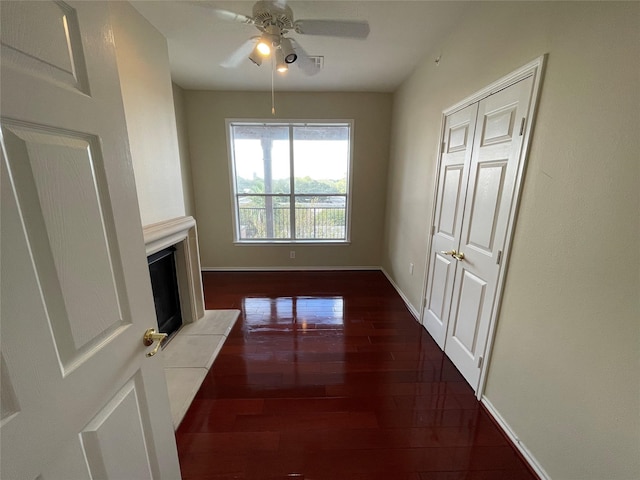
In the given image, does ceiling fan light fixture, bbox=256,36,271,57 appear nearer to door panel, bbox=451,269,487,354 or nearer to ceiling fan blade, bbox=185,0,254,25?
ceiling fan blade, bbox=185,0,254,25

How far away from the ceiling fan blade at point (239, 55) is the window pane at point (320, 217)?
1829 mm

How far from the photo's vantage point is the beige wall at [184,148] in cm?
332

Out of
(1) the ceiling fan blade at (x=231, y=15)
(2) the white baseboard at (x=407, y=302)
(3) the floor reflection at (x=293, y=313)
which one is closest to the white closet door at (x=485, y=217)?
(2) the white baseboard at (x=407, y=302)

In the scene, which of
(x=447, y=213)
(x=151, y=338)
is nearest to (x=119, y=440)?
(x=151, y=338)

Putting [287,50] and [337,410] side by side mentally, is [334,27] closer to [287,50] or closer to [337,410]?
[287,50]

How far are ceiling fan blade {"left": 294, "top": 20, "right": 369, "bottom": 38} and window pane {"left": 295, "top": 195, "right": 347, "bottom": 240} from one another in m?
2.18

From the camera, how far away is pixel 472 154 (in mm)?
1811

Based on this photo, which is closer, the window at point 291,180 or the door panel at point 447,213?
the door panel at point 447,213

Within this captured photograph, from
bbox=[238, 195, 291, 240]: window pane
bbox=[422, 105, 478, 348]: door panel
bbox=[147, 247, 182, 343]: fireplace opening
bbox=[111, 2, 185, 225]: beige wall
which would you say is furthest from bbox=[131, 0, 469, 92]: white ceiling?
bbox=[147, 247, 182, 343]: fireplace opening

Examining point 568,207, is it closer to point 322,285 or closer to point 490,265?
point 490,265

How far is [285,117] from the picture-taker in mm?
3609

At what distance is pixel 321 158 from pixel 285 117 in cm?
75

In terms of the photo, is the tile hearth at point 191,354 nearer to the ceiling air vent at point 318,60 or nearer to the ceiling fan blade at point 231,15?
the ceiling fan blade at point 231,15

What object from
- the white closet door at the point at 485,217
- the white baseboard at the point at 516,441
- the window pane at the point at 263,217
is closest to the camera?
the white baseboard at the point at 516,441
